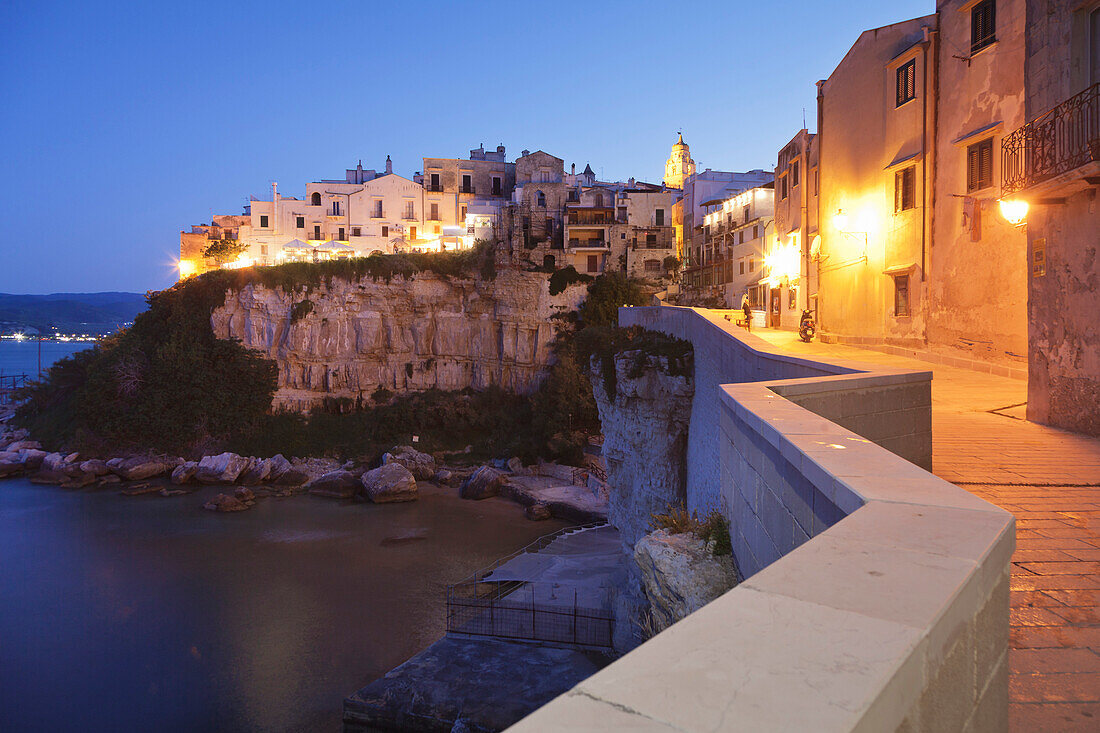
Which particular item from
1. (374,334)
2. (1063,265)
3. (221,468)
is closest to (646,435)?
(1063,265)

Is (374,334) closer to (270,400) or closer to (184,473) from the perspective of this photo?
(270,400)

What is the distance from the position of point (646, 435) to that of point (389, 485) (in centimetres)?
2041

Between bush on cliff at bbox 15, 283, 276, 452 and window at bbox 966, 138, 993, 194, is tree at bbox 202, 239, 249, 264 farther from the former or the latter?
window at bbox 966, 138, 993, 194

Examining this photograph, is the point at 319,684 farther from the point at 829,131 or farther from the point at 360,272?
the point at 360,272

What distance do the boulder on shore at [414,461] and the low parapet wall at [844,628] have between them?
36.6 metres

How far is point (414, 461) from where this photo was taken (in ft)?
132

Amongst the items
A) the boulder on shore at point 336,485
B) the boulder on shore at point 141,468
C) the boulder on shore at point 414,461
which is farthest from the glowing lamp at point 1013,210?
the boulder on shore at point 141,468

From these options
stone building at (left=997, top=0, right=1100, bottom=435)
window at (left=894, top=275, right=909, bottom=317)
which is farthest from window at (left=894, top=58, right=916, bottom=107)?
stone building at (left=997, top=0, right=1100, bottom=435)

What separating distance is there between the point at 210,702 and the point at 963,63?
2459 centimetres

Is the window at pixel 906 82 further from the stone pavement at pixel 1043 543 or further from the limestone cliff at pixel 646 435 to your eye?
the stone pavement at pixel 1043 543

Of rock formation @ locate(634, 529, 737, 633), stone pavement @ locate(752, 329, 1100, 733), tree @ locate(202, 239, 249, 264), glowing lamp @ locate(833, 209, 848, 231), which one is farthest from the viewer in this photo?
tree @ locate(202, 239, 249, 264)

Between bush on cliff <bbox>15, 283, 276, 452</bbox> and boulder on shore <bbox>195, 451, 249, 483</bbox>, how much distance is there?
397cm

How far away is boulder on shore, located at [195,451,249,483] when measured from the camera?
128 feet

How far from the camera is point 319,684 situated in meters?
17.6
